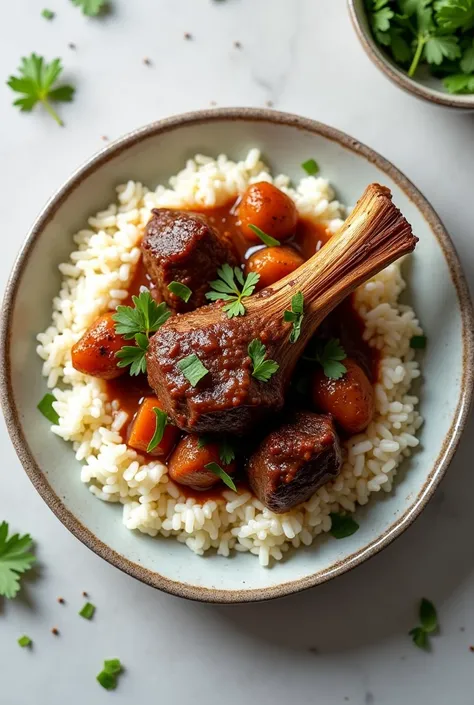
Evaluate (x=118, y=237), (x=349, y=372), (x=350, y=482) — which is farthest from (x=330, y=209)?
(x=350, y=482)

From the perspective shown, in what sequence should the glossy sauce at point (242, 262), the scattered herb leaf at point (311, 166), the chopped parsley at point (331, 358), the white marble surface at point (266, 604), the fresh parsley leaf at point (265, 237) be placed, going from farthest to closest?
1. the white marble surface at point (266, 604)
2. the scattered herb leaf at point (311, 166)
3. the glossy sauce at point (242, 262)
4. the fresh parsley leaf at point (265, 237)
5. the chopped parsley at point (331, 358)

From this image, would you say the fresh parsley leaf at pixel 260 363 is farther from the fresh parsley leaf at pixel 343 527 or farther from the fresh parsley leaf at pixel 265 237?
the fresh parsley leaf at pixel 343 527

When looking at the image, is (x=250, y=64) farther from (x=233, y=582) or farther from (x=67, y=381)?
(x=233, y=582)

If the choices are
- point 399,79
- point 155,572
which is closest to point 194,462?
A: point 155,572

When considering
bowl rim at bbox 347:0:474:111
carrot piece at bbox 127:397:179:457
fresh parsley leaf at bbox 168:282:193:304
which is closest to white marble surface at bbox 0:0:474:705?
bowl rim at bbox 347:0:474:111

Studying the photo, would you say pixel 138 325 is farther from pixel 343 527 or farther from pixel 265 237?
pixel 343 527

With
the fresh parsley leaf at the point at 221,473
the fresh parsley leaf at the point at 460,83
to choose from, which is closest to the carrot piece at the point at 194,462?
the fresh parsley leaf at the point at 221,473

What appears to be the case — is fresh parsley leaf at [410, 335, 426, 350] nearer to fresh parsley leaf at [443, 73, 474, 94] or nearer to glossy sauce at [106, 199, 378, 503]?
glossy sauce at [106, 199, 378, 503]
